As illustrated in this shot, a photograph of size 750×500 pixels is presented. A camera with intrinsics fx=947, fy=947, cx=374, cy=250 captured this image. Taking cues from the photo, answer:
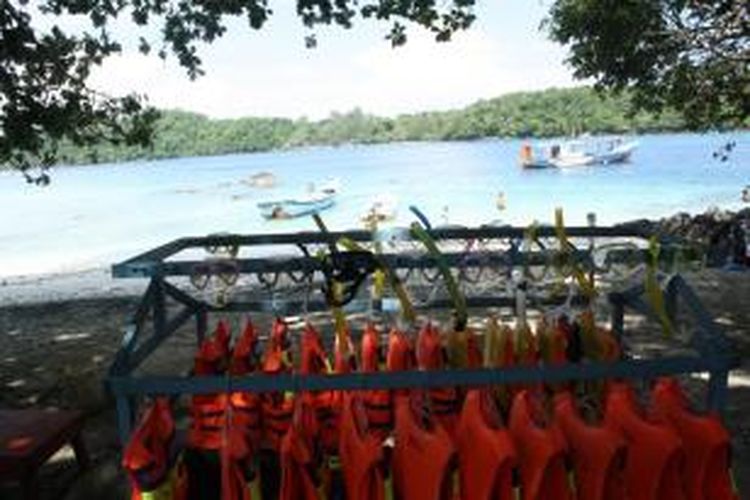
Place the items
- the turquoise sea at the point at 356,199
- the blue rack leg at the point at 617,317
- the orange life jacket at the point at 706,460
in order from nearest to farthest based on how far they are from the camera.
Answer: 1. the orange life jacket at the point at 706,460
2. the blue rack leg at the point at 617,317
3. the turquoise sea at the point at 356,199

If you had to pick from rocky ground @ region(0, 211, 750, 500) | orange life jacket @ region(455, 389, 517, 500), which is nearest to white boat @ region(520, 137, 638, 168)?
rocky ground @ region(0, 211, 750, 500)

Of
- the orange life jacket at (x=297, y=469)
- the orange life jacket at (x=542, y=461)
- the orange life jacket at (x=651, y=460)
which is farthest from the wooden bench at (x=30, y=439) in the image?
the orange life jacket at (x=651, y=460)

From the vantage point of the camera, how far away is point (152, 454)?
3.62 m

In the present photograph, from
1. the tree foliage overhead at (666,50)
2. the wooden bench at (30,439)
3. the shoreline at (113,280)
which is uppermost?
the tree foliage overhead at (666,50)

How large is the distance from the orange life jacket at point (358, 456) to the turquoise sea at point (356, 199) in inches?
1231

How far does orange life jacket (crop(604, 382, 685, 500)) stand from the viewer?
3383 millimetres

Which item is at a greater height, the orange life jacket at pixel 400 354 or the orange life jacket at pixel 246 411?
the orange life jacket at pixel 400 354

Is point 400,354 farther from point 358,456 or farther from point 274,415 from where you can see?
point 358,456

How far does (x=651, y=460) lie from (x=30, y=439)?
145 inches

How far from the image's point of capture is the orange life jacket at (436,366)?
13.3ft

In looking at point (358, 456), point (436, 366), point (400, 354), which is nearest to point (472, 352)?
point (436, 366)

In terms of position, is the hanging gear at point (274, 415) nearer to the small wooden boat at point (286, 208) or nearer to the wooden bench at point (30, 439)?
the wooden bench at point (30, 439)

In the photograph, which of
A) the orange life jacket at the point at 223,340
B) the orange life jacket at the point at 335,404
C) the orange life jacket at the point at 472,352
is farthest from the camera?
the orange life jacket at the point at 223,340

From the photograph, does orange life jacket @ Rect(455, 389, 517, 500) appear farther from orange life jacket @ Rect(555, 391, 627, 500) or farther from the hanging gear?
the hanging gear
